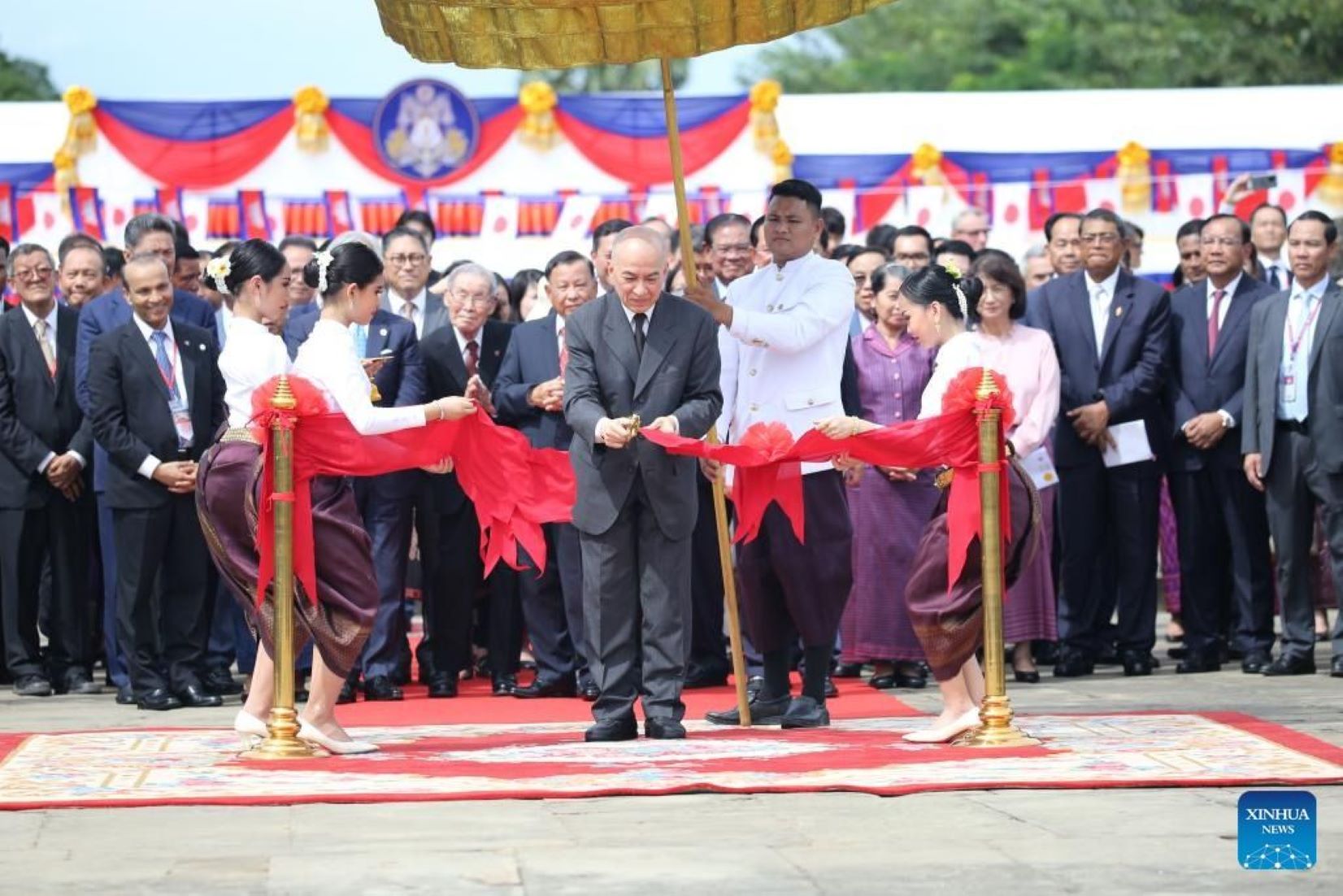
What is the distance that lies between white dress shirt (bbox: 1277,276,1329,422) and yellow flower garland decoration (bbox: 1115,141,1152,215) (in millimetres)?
5933

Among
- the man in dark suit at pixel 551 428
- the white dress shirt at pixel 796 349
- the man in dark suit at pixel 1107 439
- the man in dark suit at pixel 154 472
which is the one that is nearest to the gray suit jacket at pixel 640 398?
the white dress shirt at pixel 796 349

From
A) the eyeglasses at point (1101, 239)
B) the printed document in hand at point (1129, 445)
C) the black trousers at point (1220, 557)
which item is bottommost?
the black trousers at point (1220, 557)

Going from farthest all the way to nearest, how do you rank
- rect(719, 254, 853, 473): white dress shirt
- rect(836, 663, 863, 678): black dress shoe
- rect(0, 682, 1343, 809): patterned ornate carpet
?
rect(836, 663, 863, 678): black dress shoe, rect(719, 254, 853, 473): white dress shirt, rect(0, 682, 1343, 809): patterned ornate carpet

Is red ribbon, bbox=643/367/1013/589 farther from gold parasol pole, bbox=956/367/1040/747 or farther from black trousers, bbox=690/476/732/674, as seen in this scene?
black trousers, bbox=690/476/732/674

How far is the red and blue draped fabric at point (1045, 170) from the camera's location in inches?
642

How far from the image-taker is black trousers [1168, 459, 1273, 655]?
34.9ft

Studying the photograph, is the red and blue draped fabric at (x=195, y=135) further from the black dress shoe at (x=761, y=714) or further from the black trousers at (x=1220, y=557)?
the black dress shoe at (x=761, y=714)

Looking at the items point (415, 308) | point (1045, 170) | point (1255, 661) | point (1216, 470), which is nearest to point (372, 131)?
point (1045, 170)

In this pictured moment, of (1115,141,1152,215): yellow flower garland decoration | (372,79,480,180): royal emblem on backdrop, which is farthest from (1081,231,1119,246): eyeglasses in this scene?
(372,79,480,180): royal emblem on backdrop

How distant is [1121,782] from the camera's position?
22.3 feet

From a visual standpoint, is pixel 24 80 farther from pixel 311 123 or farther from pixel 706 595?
pixel 706 595

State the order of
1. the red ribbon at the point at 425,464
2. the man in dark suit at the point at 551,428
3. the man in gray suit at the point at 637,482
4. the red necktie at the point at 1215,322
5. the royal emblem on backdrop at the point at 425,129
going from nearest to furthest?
the red ribbon at the point at 425,464, the man in gray suit at the point at 637,482, the man in dark suit at the point at 551,428, the red necktie at the point at 1215,322, the royal emblem on backdrop at the point at 425,129

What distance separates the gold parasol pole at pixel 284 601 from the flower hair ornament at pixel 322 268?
424 millimetres

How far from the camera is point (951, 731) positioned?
26.3ft
